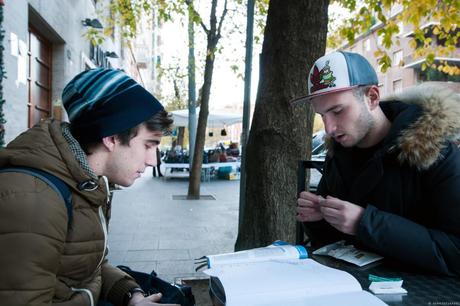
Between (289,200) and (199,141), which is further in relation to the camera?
(199,141)

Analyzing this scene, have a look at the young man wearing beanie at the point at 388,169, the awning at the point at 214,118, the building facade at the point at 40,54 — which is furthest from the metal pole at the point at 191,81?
the young man wearing beanie at the point at 388,169

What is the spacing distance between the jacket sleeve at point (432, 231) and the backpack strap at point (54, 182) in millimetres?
1067

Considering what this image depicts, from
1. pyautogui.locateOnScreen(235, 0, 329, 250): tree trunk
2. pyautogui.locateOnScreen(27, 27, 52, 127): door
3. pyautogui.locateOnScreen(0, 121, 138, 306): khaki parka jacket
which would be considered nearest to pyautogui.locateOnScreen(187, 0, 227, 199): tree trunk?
pyautogui.locateOnScreen(27, 27, 52, 127): door

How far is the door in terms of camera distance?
819 centimetres

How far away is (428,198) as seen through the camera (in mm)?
1694

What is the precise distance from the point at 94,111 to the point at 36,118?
780 cm

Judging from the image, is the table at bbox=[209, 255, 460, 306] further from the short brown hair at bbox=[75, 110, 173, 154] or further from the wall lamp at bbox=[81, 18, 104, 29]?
the wall lamp at bbox=[81, 18, 104, 29]

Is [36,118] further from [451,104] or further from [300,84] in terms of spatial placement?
[451,104]

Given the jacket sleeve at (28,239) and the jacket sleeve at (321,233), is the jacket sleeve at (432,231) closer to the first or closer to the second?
the jacket sleeve at (321,233)

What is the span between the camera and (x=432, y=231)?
1.60 m

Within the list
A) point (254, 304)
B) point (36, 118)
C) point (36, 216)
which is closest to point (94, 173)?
point (36, 216)

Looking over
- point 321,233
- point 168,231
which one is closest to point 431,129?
point 321,233

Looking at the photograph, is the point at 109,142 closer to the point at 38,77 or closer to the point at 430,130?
the point at 430,130

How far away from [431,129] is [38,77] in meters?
8.54
